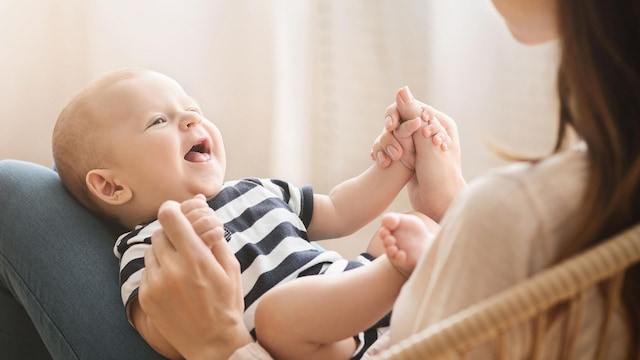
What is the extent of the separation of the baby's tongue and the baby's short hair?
13 cm

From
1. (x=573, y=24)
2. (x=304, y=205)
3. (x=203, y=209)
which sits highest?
(x=573, y=24)

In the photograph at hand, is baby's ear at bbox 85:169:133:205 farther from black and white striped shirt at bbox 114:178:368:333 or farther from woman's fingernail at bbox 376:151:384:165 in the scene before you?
woman's fingernail at bbox 376:151:384:165

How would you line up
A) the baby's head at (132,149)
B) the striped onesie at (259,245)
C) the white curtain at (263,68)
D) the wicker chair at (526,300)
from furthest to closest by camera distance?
the white curtain at (263,68) → the baby's head at (132,149) → the striped onesie at (259,245) → the wicker chair at (526,300)

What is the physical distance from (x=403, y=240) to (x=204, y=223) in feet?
0.85

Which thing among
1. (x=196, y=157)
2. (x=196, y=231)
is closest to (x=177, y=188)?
(x=196, y=157)

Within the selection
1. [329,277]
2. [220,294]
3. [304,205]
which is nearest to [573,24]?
[329,277]

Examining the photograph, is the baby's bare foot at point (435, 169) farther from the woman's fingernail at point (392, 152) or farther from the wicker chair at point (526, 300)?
the wicker chair at point (526, 300)

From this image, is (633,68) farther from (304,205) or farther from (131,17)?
(131,17)

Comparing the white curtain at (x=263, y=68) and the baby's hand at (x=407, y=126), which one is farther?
the white curtain at (x=263, y=68)

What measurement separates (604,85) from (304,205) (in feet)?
2.48

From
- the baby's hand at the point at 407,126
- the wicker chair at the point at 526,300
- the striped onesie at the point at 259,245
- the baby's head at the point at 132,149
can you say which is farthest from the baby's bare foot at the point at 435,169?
the wicker chair at the point at 526,300

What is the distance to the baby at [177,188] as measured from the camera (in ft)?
3.88

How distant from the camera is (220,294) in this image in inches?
38.3

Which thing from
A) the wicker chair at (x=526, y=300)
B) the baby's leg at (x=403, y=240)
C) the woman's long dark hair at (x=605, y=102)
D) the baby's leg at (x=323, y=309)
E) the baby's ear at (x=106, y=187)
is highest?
the woman's long dark hair at (x=605, y=102)
